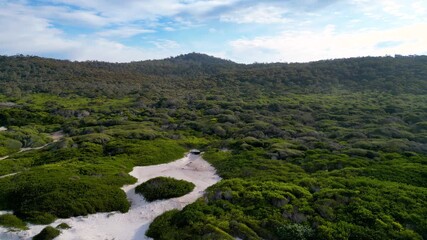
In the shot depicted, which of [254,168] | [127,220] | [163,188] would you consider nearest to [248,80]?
[254,168]

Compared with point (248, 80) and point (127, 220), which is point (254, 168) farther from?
point (248, 80)

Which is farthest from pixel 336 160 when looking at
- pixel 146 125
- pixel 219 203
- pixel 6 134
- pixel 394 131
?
pixel 6 134

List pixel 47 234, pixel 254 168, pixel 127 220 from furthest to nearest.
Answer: pixel 254 168 → pixel 127 220 → pixel 47 234

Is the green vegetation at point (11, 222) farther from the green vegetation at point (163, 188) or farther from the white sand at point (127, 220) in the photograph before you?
the green vegetation at point (163, 188)

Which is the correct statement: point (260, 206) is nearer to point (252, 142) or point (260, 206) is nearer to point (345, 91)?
point (252, 142)

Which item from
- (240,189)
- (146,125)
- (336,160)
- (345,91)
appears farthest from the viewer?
(345,91)

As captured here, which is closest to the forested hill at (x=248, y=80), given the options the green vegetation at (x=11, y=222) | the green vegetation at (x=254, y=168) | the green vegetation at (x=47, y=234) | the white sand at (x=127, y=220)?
the green vegetation at (x=254, y=168)

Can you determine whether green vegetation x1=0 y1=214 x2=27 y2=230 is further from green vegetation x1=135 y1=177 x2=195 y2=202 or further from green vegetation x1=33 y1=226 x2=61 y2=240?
green vegetation x1=135 y1=177 x2=195 y2=202
